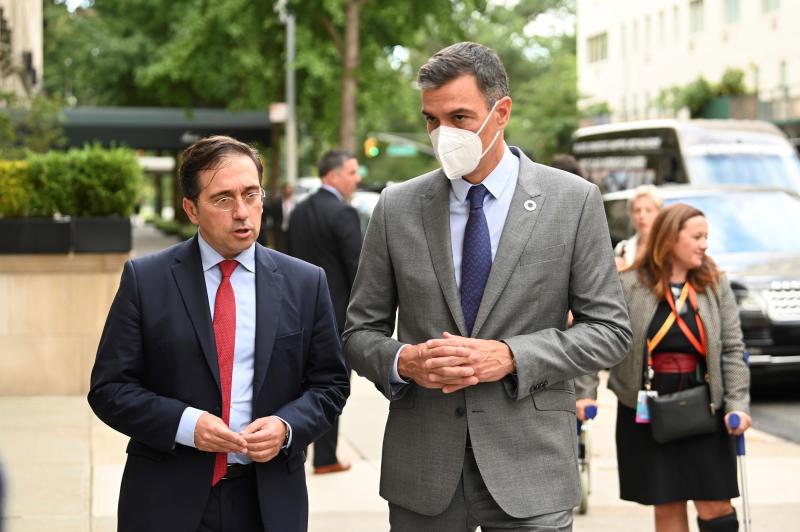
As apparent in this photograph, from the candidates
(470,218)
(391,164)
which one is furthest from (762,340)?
(391,164)

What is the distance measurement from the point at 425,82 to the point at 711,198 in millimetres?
10187

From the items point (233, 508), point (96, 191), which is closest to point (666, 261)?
point (233, 508)

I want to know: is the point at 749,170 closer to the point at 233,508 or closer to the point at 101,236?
the point at 101,236

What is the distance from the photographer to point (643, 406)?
578cm

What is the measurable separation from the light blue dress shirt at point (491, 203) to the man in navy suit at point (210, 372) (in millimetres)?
473

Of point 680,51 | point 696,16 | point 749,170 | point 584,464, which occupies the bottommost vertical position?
point 584,464

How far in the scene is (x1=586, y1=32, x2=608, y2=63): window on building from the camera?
63.5 meters

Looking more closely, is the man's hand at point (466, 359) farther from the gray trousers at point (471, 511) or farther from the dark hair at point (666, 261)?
the dark hair at point (666, 261)

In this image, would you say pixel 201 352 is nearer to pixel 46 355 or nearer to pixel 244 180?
pixel 244 180

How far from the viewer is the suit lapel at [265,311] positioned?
3.61 metres

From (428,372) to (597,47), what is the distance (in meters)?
63.0

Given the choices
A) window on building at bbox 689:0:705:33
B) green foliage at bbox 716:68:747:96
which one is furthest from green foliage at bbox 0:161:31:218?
window on building at bbox 689:0:705:33

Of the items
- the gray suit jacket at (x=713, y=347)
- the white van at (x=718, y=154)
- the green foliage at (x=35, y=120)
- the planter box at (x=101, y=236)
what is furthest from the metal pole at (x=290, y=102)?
the gray suit jacket at (x=713, y=347)

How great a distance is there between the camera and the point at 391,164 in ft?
318
